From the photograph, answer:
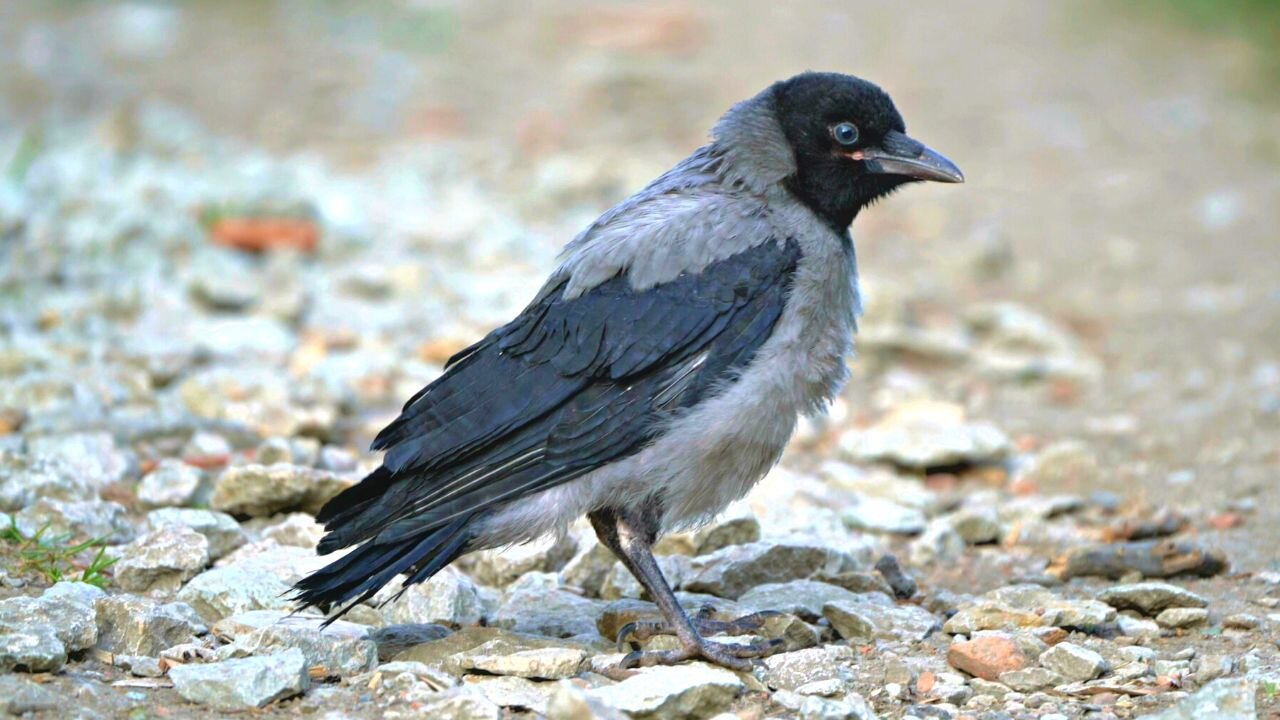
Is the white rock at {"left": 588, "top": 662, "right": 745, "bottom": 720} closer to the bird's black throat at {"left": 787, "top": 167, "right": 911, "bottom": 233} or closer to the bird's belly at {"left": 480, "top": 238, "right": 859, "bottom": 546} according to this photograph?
the bird's belly at {"left": 480, "top": 238, "right": 859, "bottom": 546}

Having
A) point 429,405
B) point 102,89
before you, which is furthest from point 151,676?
point 102,89

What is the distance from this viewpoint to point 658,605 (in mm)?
4598

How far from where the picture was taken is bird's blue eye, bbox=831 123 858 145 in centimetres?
507

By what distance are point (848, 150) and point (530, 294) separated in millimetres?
3813

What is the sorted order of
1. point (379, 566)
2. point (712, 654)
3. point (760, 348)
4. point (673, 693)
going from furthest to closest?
point (760, 348) → point (712, 654) → point (379, 566) → point (673, 693)

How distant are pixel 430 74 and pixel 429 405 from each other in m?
11.0

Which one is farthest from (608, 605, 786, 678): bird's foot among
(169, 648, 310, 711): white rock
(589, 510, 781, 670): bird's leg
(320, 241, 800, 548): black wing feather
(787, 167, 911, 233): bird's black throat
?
(787, 167, 911, 233): bird's black throat

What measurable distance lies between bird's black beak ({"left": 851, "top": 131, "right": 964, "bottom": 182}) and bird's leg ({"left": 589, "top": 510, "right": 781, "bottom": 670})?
142 centimetres

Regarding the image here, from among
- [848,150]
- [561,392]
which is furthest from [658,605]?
[848,150]

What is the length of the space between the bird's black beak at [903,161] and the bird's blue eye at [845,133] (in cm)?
5

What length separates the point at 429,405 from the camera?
15.0ft

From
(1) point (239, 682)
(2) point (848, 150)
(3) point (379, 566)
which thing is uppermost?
(2) point (848, 150)

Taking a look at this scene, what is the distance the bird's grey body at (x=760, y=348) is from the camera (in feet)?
14.9

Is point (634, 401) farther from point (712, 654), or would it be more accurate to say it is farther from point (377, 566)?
point (377, 566)
